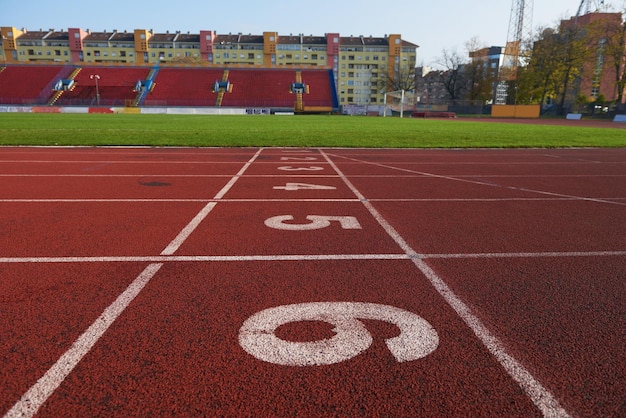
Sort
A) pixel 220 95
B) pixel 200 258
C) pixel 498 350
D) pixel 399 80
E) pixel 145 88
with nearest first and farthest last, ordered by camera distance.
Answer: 1. pixel 498 350
2. pixel 200 258
3. pixel 145 88
4. pixel 220 95
5. pixel 399 80

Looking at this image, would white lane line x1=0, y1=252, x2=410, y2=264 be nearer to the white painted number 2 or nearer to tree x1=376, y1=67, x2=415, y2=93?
the white painted number 2

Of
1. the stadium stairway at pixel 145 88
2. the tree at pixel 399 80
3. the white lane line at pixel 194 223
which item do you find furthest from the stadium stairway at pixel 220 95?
the white lane line at pixel 194 223

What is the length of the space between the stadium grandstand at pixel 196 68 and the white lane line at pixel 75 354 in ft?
202

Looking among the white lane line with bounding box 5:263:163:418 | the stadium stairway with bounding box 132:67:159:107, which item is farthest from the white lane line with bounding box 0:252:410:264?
the stadium stairway with bounding box 132:67:159:107

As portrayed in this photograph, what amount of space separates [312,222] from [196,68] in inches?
3088

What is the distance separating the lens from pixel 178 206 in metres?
6.37

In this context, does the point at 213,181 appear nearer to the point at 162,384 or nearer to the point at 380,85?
the point at 162,384

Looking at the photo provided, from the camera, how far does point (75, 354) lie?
8.28 feet

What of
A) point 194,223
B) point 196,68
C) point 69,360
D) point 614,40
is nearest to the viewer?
point 69,360

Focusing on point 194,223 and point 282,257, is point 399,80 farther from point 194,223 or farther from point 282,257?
point 282,257

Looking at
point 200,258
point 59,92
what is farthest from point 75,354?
point 59,92

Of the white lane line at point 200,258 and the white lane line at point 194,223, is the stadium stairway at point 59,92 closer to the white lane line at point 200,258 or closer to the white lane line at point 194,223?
the white lane line at point 194,223

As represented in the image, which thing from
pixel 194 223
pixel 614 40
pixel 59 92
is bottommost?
pixel 194 223

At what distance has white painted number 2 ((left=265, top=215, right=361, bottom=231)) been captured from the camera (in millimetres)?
5297
